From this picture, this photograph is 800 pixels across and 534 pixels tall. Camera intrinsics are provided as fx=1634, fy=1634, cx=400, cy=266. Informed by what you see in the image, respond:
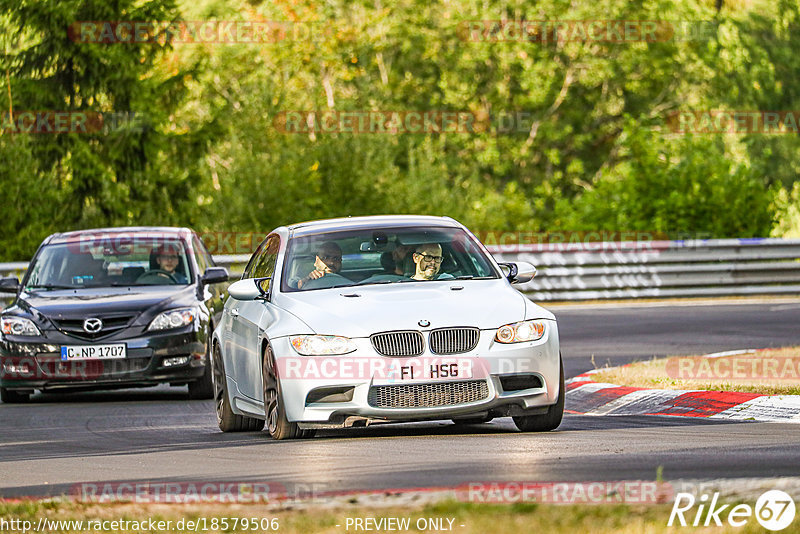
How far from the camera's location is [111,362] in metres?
15.1

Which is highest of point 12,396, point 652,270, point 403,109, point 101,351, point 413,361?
point 413,361

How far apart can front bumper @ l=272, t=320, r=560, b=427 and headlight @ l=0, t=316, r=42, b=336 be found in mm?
5543

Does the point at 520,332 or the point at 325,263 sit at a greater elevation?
the point at 325,263

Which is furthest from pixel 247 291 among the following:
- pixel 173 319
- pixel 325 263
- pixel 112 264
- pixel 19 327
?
pixel 112 264

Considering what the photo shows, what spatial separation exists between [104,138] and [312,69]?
19.3 m

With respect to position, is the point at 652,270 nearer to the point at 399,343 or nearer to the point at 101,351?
the point at 101,351

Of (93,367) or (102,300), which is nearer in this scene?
(93,367)

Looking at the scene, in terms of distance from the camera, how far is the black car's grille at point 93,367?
15094 millimetres

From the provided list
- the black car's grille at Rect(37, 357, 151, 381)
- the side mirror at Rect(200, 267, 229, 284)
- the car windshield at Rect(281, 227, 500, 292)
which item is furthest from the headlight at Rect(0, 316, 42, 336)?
the car windshield at Rect(281, 227, 500, 292)

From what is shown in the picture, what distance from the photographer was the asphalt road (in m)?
8.19

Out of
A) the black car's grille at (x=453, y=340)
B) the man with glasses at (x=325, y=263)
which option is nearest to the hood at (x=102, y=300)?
the man with glasses at (x=325, y=263)

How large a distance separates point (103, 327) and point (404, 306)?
551 cm

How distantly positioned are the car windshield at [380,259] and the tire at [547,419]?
112 centimetres

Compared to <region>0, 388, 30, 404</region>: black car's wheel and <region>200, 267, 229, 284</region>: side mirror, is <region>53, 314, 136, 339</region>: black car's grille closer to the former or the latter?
<region>200, 267, 229, 284</region>: side mirror
